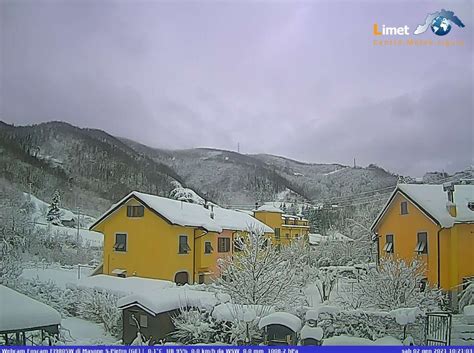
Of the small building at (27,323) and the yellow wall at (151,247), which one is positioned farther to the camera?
the yellow wall at (151,247)

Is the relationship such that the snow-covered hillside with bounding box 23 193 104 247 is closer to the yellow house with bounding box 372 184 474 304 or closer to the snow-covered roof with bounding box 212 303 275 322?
the snow-covered roof with bounding box 212 303 275 322

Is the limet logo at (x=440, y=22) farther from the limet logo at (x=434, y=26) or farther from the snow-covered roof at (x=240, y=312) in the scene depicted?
the snow-covered roof at (x=240, y=312)

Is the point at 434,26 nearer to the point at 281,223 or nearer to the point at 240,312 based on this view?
the point at 281,223

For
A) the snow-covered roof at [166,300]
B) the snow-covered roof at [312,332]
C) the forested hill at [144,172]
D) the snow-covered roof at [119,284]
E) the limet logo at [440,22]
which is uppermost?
the limet logo at [440,22]

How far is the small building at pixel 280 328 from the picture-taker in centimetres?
340

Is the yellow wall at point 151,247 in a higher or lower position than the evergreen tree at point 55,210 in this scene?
lower

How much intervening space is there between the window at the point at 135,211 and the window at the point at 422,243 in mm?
1707

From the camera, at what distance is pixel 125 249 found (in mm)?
3566

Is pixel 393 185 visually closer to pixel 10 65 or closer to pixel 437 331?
pixel 437 331

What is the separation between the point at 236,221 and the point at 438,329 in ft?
4.51

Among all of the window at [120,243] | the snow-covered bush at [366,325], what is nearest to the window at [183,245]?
the window at [120,243]

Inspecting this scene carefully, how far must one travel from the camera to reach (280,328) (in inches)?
134

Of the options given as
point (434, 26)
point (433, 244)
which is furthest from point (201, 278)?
point (434, 26)

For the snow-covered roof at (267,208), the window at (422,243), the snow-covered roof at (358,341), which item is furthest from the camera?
the snow-covered roof at (267,208)
